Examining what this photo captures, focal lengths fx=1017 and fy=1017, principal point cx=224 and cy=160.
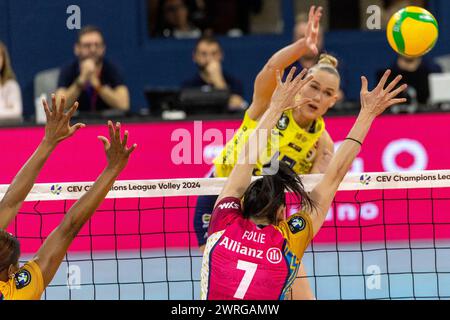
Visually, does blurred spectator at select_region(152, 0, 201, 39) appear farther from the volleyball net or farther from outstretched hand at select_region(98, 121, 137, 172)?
outstretched hand at select_region(98, 121, 137, 172)

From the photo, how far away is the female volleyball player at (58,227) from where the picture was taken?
5277 mm

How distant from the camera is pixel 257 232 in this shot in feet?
18.5

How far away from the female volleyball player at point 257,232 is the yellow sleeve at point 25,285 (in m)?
0.95

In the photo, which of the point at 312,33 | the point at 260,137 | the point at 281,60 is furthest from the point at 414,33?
the point at 260,137

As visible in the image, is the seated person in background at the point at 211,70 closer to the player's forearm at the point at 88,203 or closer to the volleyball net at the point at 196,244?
the volleyball net at the point at 196,244

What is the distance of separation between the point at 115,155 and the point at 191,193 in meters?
1.87

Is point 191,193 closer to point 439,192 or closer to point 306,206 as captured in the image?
point 306,206

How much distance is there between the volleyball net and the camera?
9602mm

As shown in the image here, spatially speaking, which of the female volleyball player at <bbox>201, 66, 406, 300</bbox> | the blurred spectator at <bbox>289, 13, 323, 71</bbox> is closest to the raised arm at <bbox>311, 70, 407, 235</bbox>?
the female volleyball player at <bbox>201, 66, 406, 300</bbox>

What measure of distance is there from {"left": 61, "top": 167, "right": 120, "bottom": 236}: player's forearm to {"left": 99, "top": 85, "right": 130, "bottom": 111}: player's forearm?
663cm

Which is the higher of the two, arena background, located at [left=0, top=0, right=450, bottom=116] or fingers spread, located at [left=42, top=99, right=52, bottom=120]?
fingers spread, located at [left=42, top=99, right=52, bottom=120]

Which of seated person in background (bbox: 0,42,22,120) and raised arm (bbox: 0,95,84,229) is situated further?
seated person in background (bbox: 0,42,22,120)

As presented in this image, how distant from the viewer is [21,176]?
5.72m

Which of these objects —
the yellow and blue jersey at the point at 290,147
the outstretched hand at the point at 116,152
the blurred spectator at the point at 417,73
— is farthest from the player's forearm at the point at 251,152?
the blurred spectator at the point at 417,73
